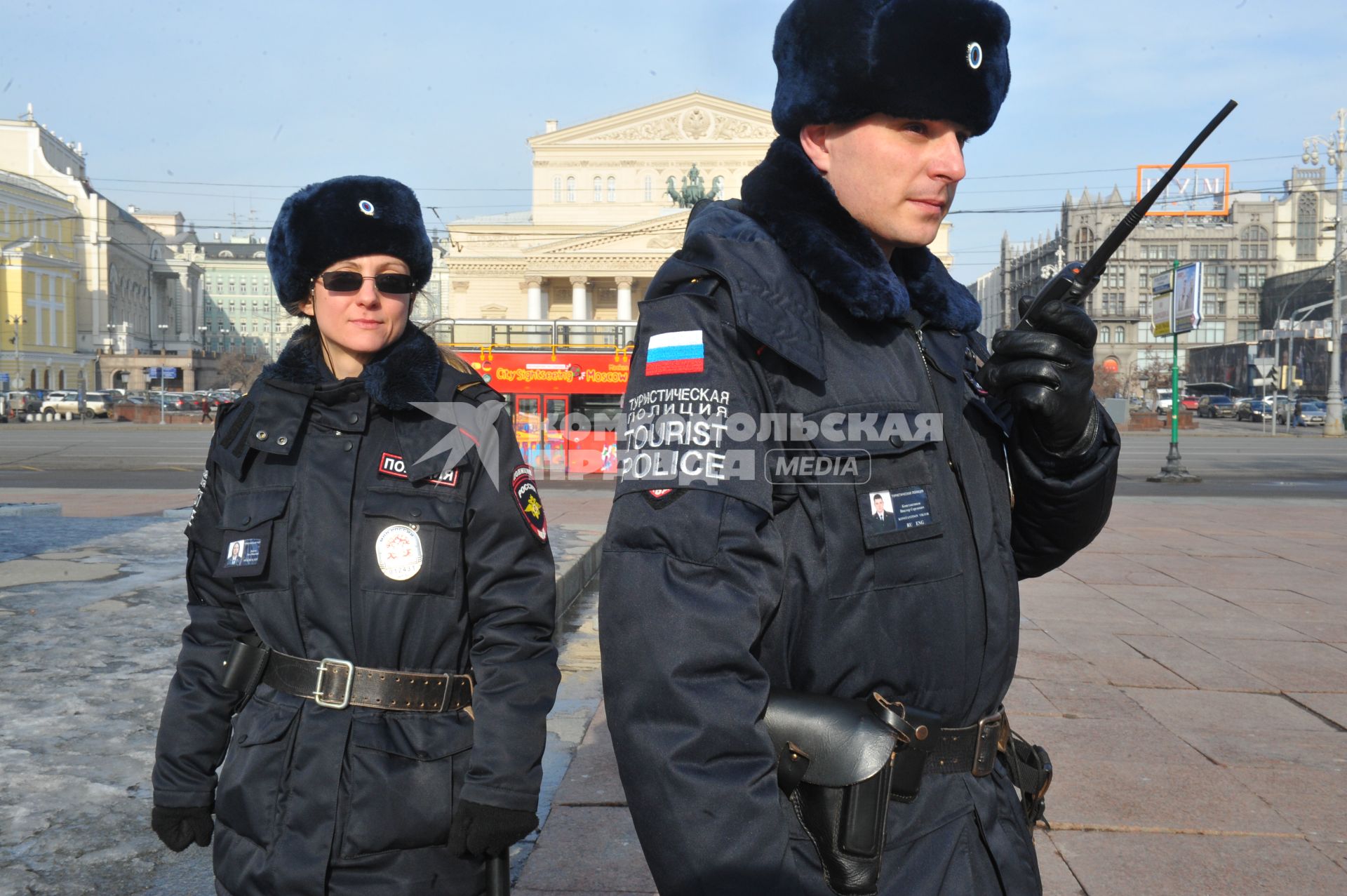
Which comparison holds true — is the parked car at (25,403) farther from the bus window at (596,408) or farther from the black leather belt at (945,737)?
the black leather belt at (945,737)

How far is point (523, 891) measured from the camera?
328 centimetres

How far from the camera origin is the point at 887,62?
1559 mm

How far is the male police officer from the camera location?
51.7 inches

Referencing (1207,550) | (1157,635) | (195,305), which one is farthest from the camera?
(195,305)

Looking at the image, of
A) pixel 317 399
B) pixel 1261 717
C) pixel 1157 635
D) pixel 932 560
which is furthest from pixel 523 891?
pixel 1157 635

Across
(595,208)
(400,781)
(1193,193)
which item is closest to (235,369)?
(595,208)

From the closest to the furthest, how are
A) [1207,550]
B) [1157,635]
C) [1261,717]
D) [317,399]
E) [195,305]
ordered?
1. [317,399]
2. [1261,717]
3. [1157,635]
4. [1207,550]
5. [195,305]

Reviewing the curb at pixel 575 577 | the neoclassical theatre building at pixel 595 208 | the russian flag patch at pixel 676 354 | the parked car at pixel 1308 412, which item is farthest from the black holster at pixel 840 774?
the neoclassical theatre building at pixel 595 208

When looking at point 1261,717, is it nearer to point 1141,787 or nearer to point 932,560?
point 1141,787

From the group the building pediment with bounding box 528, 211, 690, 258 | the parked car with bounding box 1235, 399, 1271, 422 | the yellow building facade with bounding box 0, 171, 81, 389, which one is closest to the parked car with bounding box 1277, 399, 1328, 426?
the parked car with bounding box 1235, 399, 1271, 422

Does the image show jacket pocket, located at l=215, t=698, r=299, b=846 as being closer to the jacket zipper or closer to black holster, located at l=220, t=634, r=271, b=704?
black holster, located at l=220, t=634, r=271, b=704

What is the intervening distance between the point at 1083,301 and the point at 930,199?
0.32 metres

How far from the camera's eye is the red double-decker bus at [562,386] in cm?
2273

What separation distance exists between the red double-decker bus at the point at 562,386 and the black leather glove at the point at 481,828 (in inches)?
800
